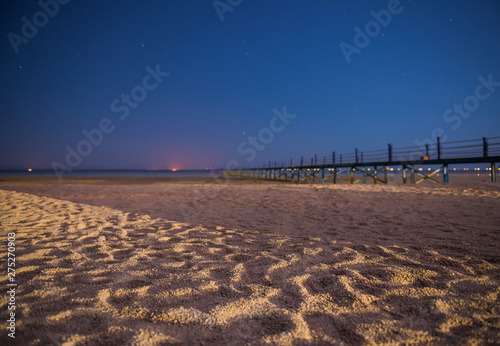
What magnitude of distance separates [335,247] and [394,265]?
0.68 metres

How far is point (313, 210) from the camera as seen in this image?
17.7ft

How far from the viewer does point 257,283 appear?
76.7 inches

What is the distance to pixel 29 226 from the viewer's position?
385 cm

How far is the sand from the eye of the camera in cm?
136

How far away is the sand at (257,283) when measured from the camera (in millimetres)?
1364

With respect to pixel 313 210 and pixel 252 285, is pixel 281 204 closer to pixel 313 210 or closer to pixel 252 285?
pixel 313 210

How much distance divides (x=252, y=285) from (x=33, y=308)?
1535 mm

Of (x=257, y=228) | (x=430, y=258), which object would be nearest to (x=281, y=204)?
(x=257, y=228)

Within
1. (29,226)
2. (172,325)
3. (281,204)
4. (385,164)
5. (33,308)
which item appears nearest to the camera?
(172,325)

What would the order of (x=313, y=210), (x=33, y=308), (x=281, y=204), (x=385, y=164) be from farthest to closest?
(x=385, y=164) < (x=281, y=204) < (x=313, y=210) < (x=33, y=308)

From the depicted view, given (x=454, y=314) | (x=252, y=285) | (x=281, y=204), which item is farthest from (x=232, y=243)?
(x=281, y=204)

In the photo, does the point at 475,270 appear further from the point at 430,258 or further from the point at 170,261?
the point at 170,261

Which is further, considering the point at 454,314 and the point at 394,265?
the point at 394,265

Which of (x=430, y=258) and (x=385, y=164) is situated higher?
(x=385, y=164)
